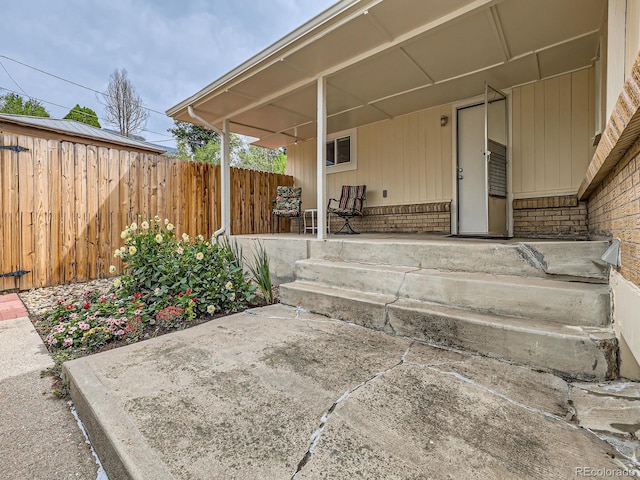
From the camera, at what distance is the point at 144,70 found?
2397cm

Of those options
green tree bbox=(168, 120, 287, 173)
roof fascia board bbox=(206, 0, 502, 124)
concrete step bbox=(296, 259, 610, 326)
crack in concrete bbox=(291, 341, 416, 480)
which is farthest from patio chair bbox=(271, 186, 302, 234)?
green tree bbox=(168, 120, 287, 173)

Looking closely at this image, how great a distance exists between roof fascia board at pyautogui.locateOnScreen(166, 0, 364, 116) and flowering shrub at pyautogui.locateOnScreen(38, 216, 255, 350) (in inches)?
82.5

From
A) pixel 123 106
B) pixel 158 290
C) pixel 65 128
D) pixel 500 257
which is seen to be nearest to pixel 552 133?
pixel 500 257

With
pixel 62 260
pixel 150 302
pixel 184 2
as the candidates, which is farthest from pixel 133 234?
pixel 184 2

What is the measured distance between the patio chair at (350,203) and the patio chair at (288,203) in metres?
0.69

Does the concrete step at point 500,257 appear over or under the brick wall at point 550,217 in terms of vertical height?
under

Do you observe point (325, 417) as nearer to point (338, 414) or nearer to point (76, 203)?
point (338, 414)

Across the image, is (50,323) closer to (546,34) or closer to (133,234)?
(133,234)

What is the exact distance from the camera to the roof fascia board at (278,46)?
2749 millimetres

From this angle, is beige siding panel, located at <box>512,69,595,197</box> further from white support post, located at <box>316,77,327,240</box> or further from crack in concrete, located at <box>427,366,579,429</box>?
crack in concrete, located at <box>427,366,579,429</box>

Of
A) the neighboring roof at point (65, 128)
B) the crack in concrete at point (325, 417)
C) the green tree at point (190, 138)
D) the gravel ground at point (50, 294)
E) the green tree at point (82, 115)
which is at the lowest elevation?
the crack in concrete at point (325, 417)

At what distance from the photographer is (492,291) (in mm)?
2002

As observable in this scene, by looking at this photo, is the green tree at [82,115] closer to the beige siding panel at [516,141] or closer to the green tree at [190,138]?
the green tree at [190,138]

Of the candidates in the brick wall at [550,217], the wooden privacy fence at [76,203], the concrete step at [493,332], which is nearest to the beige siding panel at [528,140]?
the brick wall at [550,217]
